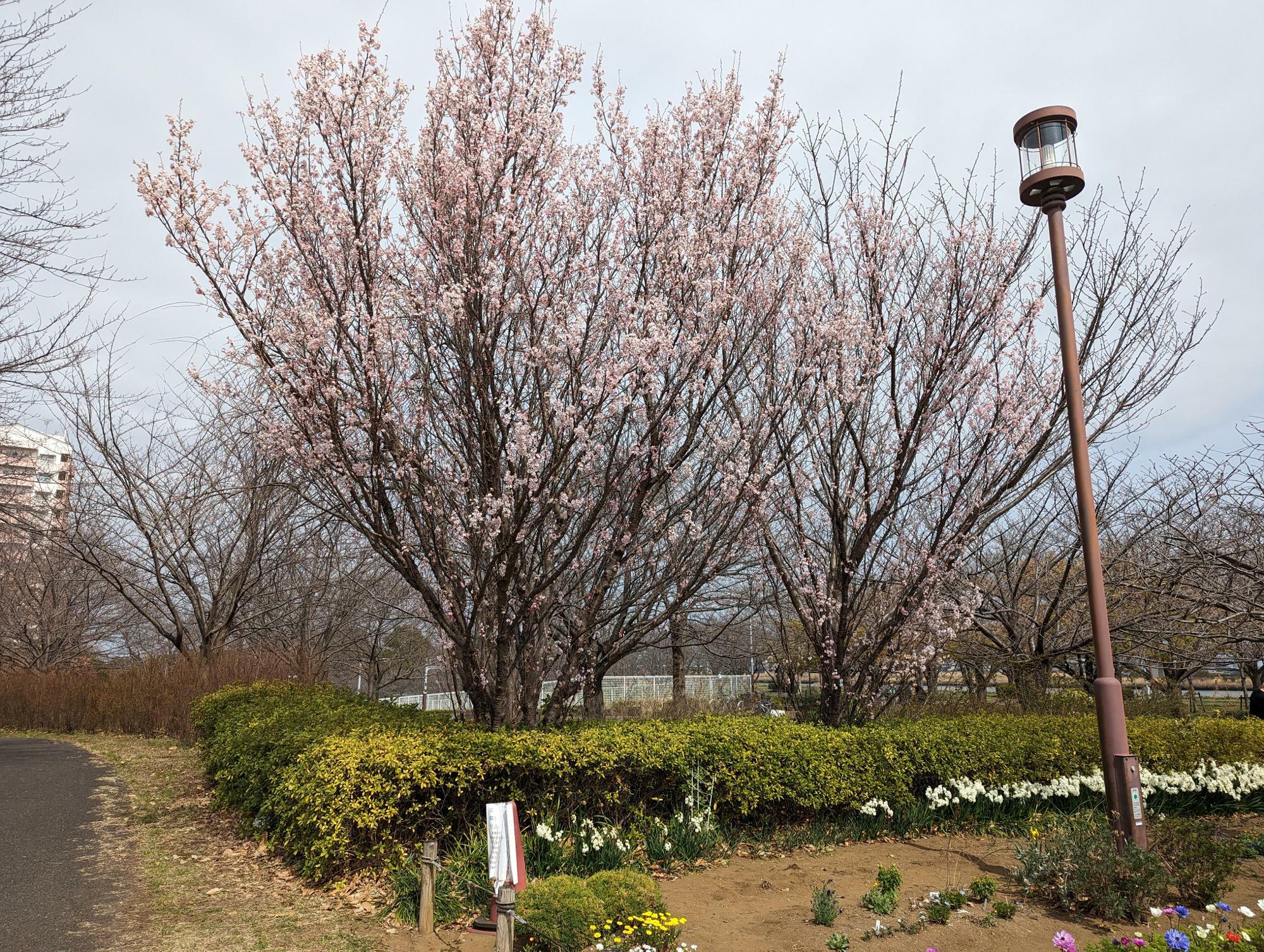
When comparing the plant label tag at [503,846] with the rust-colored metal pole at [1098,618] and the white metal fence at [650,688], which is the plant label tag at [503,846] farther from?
the white metal fence at [650,688]

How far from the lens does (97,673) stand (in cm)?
1691

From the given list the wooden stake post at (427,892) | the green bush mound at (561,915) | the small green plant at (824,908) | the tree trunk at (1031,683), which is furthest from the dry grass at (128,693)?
the tree trunk at (1031,683)

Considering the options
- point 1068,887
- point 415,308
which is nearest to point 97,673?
point 415,308

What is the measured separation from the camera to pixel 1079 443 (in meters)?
5.68

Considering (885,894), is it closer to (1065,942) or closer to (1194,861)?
(1065,942)

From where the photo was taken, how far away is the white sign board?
167 inches

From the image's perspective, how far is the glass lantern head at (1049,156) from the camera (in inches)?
226

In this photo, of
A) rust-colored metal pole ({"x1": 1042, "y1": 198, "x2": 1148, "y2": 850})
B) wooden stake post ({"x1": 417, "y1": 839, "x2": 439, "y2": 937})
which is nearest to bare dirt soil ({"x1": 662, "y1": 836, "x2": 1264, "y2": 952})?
rust-colored metal pole ({"x1": 1042, "y1": 198, "x2": 1148, "y2": 850})

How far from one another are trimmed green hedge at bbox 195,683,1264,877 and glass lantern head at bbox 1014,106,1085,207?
177 inches

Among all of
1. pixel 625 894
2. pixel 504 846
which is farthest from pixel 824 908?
pixel 504 846

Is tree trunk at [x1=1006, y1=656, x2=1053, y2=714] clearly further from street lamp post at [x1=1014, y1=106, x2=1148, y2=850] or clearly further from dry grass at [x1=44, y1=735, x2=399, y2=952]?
dry grass at [x1=44, y1=735, x2=399, y2=952]

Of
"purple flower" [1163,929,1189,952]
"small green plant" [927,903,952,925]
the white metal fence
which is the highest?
"purple flower" [1163,929,1189,952]

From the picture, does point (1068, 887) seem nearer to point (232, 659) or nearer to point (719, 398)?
point (719, 398)

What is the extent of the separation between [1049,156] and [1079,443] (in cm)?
207
